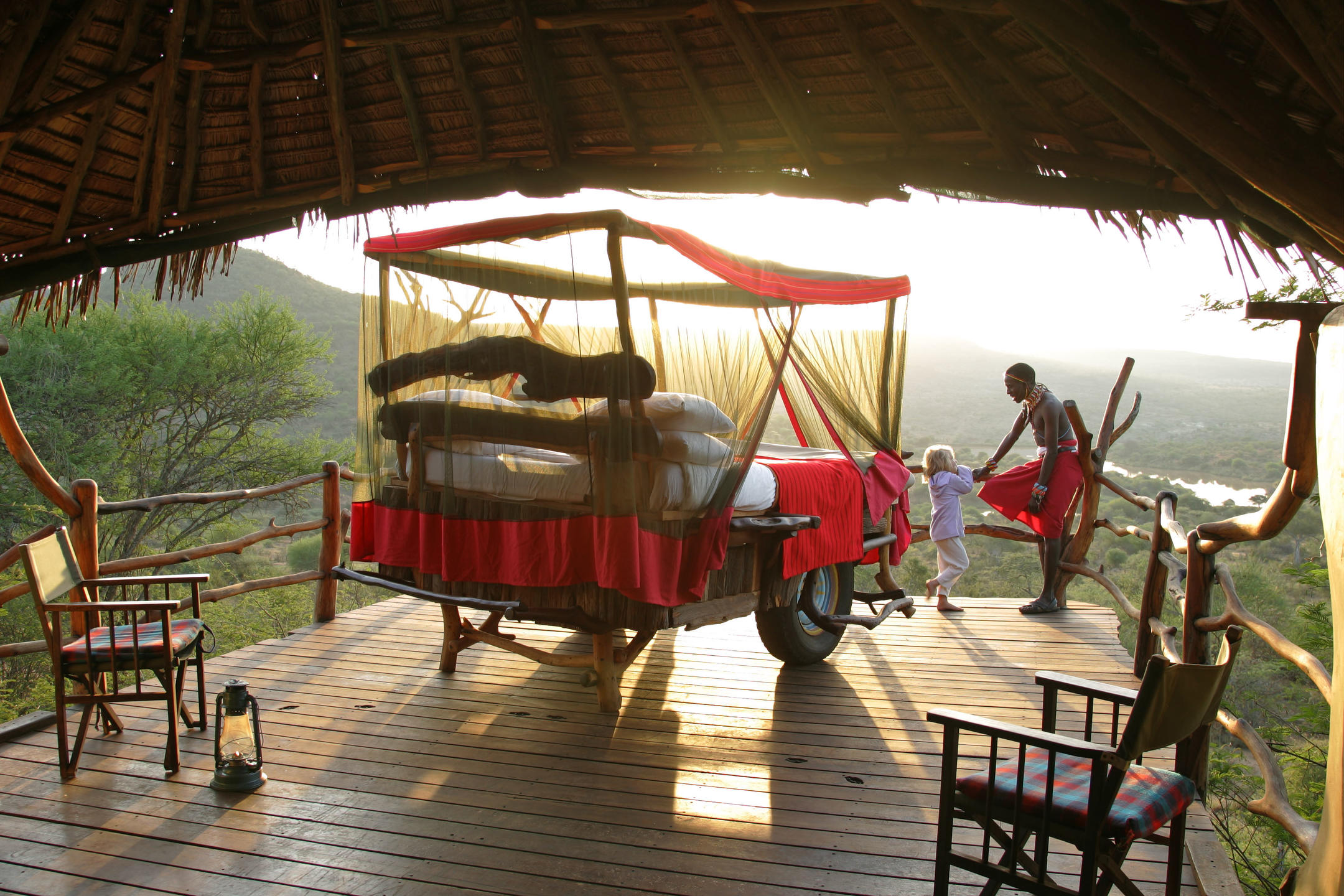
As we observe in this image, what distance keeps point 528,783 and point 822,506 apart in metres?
1.95

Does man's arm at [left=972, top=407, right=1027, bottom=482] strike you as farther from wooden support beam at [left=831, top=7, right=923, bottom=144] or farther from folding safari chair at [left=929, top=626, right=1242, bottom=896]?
folding safari chair at [left=929, top=626, right=1242, bottom=896]

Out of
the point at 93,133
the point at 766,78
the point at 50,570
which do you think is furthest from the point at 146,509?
the point at 766,78

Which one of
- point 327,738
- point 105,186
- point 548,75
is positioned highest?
point 548,75

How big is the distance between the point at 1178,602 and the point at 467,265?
3.23m

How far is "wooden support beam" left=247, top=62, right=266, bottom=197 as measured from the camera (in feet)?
12.1

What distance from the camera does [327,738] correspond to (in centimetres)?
361

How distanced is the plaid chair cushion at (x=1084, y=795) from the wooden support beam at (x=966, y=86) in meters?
2.04

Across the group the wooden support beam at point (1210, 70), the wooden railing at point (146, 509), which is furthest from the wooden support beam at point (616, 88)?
the wooden railing at point (146, 509)

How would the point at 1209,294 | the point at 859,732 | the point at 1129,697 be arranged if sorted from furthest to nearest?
the point at 1209,294 → the point at 859,732 → the point at 1129,697

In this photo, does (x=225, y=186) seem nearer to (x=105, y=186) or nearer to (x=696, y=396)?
(x=105, y=186)

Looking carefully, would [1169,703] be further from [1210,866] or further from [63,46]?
[63,46]

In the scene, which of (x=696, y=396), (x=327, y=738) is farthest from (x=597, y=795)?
(x=696, y=396)

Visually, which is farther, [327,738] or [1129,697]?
[327,738]

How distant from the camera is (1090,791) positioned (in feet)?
6.48
